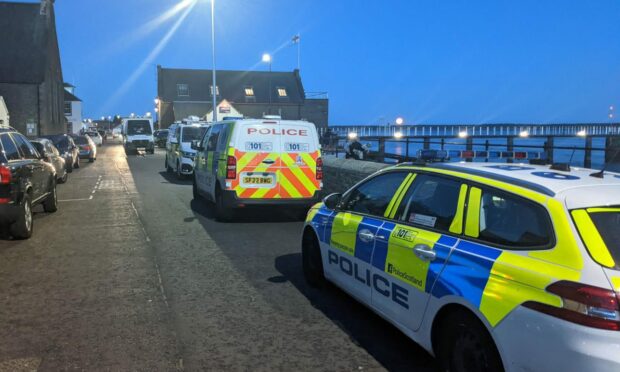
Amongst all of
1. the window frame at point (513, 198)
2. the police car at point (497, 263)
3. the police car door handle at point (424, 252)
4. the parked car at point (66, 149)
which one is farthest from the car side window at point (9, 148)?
the parked car at point (66, 149)

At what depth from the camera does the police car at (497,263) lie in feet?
8.64

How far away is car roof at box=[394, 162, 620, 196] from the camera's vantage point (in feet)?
10.5

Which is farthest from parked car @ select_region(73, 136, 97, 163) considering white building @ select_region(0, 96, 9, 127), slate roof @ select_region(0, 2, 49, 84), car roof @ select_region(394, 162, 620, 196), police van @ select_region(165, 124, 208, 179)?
car roof @ select_region(394, 162, 620, 196)

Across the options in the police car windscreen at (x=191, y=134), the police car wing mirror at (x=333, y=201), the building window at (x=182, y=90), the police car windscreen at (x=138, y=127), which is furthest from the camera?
the building window at (x=182, y=90)

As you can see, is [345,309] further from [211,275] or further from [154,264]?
[154,264]

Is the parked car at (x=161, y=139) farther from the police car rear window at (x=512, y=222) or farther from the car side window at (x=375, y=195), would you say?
the police car rear window at (x=512, y=222)

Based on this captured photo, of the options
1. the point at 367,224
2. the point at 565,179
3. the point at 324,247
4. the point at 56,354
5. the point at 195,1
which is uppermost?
the point at 195,1

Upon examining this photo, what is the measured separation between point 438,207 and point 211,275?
3.38 metres

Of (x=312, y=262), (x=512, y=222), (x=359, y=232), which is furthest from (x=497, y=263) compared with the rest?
(x=312, y=262)

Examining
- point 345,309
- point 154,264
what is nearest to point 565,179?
point 345,309

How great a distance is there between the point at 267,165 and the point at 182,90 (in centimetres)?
6556

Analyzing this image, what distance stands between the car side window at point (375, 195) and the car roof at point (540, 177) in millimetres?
502

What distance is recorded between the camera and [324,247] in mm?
5512

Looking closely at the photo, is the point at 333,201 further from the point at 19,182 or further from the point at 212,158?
the point at 212,158
